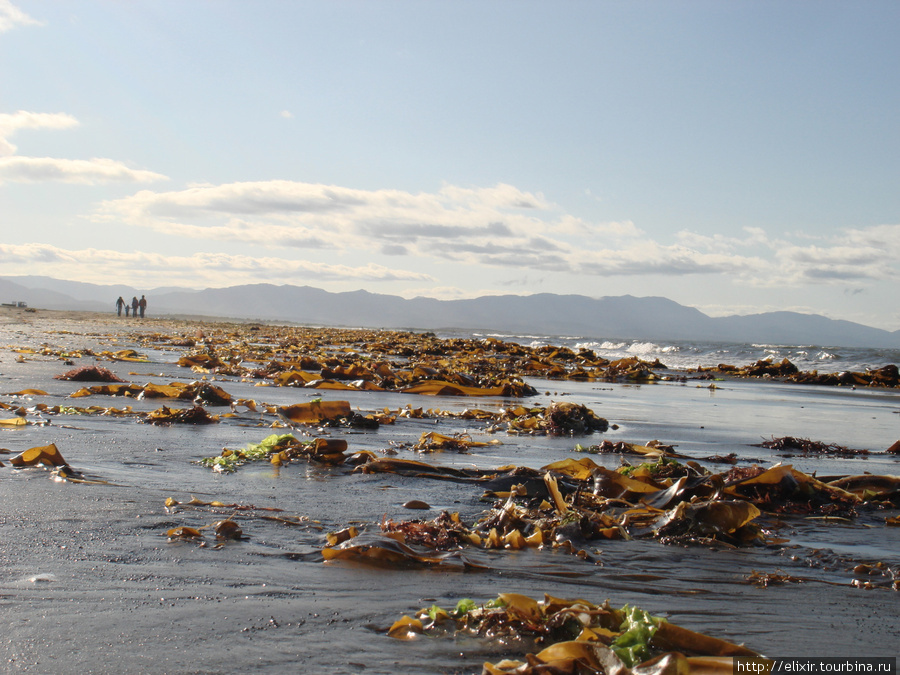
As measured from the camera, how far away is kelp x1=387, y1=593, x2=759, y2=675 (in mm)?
1579

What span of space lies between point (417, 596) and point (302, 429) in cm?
359

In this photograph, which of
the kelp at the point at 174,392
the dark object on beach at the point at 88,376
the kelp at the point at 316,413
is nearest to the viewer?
the kelp at the point at 316,413

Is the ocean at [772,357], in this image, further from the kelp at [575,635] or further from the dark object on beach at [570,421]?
the kelp at [575,635]

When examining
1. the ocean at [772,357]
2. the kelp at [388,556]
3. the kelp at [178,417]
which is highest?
the ocean at [772,357]

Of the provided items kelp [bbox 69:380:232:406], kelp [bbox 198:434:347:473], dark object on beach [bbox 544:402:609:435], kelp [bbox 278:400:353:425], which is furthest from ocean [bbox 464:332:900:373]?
kelp [bbox 198:434:347:473]

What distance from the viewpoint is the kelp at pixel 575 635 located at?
1579 mm

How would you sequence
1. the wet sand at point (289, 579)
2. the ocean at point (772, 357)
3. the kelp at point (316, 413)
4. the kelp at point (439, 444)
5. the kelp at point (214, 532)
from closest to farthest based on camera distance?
the wet sand at point (289, 579), the kelp at point (214, 532), the kelp at point (439, 444), the kelp at point (316, 413), the ocean at point (772, 357)

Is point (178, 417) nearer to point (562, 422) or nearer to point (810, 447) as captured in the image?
point (562, 422)

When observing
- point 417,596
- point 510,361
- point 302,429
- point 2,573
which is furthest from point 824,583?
point 510,361

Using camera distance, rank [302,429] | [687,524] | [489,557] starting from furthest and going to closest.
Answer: [302,429]
[687,524]
[489,557]

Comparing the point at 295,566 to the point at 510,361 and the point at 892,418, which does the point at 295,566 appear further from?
the point at 510,361

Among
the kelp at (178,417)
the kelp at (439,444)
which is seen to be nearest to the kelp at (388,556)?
the kelp at (439,444)

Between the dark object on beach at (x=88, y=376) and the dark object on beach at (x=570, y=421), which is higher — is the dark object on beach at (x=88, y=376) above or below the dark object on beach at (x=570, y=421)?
below

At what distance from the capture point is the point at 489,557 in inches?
99.7
